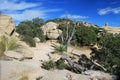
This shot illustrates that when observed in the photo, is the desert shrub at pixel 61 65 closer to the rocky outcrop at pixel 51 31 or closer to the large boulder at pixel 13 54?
the large boulder at pixel 13 54

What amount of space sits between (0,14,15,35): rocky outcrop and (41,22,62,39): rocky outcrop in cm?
1053

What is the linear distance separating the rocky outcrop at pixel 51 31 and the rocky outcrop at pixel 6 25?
1053 cm

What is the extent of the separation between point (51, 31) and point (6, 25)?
1249 centimetres

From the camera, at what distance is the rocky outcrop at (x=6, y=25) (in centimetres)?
2363

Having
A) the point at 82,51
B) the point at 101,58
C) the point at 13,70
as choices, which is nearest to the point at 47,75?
the point at 13,70

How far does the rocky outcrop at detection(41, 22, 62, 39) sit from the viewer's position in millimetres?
35103

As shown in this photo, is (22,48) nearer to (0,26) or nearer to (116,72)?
(0,26)

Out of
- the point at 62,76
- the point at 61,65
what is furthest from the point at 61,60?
the point at 62,76

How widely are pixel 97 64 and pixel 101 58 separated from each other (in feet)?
4.80

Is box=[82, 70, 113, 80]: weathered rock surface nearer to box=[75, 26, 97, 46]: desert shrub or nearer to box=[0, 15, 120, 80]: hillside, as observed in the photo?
box=[0, 15, 120, 80]: hillside

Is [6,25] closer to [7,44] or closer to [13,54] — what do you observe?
[7,44]

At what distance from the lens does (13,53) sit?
19609 millimetres

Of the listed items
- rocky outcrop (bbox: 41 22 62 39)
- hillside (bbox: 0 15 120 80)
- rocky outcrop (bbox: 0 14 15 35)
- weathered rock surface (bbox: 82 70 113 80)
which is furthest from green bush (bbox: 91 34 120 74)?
rocky outcrop (bbox: 41 22 62 39)

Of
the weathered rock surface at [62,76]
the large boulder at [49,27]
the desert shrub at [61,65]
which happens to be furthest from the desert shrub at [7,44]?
the large boulder at [49,27]
